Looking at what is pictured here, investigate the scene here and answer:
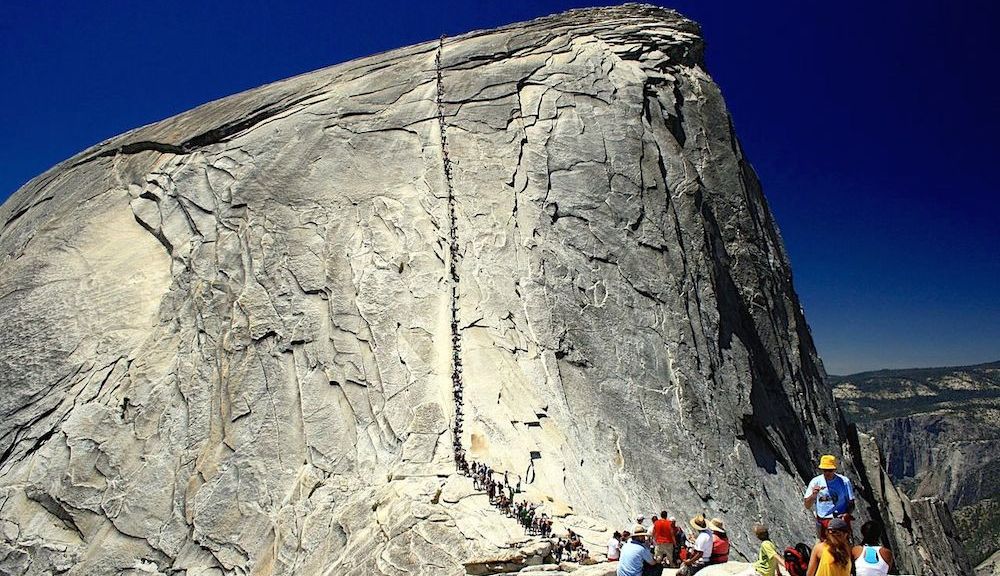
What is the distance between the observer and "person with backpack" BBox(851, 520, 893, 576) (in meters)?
7.86

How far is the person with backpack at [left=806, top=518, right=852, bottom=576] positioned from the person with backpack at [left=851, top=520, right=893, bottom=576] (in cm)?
32

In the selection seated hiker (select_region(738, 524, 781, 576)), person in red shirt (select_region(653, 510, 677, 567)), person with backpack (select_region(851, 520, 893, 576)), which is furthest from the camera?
person in red shirt (select_region(653, 510, 677, 567))

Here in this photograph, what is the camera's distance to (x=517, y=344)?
21500 mm

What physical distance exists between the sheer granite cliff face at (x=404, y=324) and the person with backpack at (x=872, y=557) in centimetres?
617

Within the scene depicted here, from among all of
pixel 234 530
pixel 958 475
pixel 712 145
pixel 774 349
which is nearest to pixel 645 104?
pixel 712 145

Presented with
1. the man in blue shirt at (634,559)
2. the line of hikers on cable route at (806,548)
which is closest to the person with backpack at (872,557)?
the line of hikers on cable route at (806,548)

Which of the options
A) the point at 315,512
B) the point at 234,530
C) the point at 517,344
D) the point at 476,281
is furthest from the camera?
the point at 476,281

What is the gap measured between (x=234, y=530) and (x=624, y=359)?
38.2 feet

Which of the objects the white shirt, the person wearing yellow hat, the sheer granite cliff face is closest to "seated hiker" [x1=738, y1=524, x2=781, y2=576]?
the person wearing yellow hat

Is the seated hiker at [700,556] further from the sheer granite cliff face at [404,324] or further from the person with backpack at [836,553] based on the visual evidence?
the sheer granite cliff face at [404,324]

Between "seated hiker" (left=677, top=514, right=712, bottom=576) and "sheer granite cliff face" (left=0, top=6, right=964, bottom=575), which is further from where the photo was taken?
"sheer granite cliff face" (left=0, top=6, right=964, bottom=575)

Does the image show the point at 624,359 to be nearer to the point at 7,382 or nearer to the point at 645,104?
the point at 645,104

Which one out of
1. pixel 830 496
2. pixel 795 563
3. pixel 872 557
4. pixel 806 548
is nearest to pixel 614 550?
pixel 806 548

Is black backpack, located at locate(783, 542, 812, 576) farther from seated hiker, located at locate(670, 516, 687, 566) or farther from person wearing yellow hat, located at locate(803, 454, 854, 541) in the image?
seated hiker, located at locate(670, 516, 687, 566)
